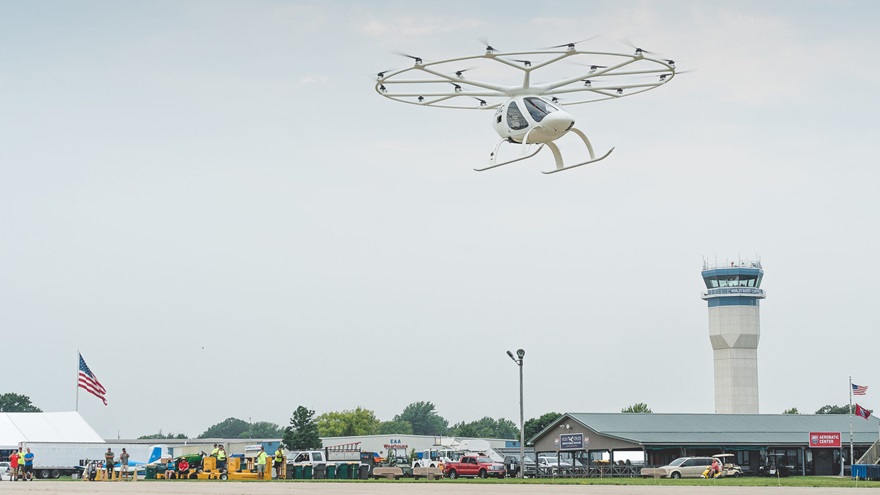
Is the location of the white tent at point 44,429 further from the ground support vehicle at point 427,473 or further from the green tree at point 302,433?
the green tree at point 302,433

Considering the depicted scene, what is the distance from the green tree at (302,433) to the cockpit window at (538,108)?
304 ft

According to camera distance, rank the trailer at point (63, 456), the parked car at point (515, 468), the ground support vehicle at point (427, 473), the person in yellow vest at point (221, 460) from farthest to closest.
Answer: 1. the trailer at point (63, 456)
2. the parked car at point (515, 468)
3. the ground support vehicle at point (427, 473)
4. the person in yellow vest at point (221, 460)

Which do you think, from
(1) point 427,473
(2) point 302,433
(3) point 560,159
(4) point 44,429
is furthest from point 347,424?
(3) point 560,159

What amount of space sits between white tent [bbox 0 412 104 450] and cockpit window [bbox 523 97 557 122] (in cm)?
5008

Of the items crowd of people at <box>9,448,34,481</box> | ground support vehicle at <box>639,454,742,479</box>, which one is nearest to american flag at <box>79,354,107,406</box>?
crowd of people at <box>9,448,34,481</box>

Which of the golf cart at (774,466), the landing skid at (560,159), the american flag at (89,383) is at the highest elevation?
the landing skid at (560,159)

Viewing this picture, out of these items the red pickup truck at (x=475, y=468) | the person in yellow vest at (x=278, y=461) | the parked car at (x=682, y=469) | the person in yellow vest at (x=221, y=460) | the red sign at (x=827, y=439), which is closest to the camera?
the person in yellow vest at (x=278, y=461)

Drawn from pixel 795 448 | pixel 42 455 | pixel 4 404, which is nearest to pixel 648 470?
pixel 795 448

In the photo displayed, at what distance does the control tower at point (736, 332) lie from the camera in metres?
114

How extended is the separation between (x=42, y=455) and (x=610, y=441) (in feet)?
107

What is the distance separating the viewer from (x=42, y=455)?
65.0 metres

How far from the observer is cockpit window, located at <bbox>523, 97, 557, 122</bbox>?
36.2 meters

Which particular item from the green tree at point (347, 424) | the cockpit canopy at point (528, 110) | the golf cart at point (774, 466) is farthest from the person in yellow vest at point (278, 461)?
the green tree at point (347, 424)

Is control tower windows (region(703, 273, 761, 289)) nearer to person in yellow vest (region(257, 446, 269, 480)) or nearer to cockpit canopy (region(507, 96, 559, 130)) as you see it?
person in yellow vest (region(257, 446, 269, 480))
